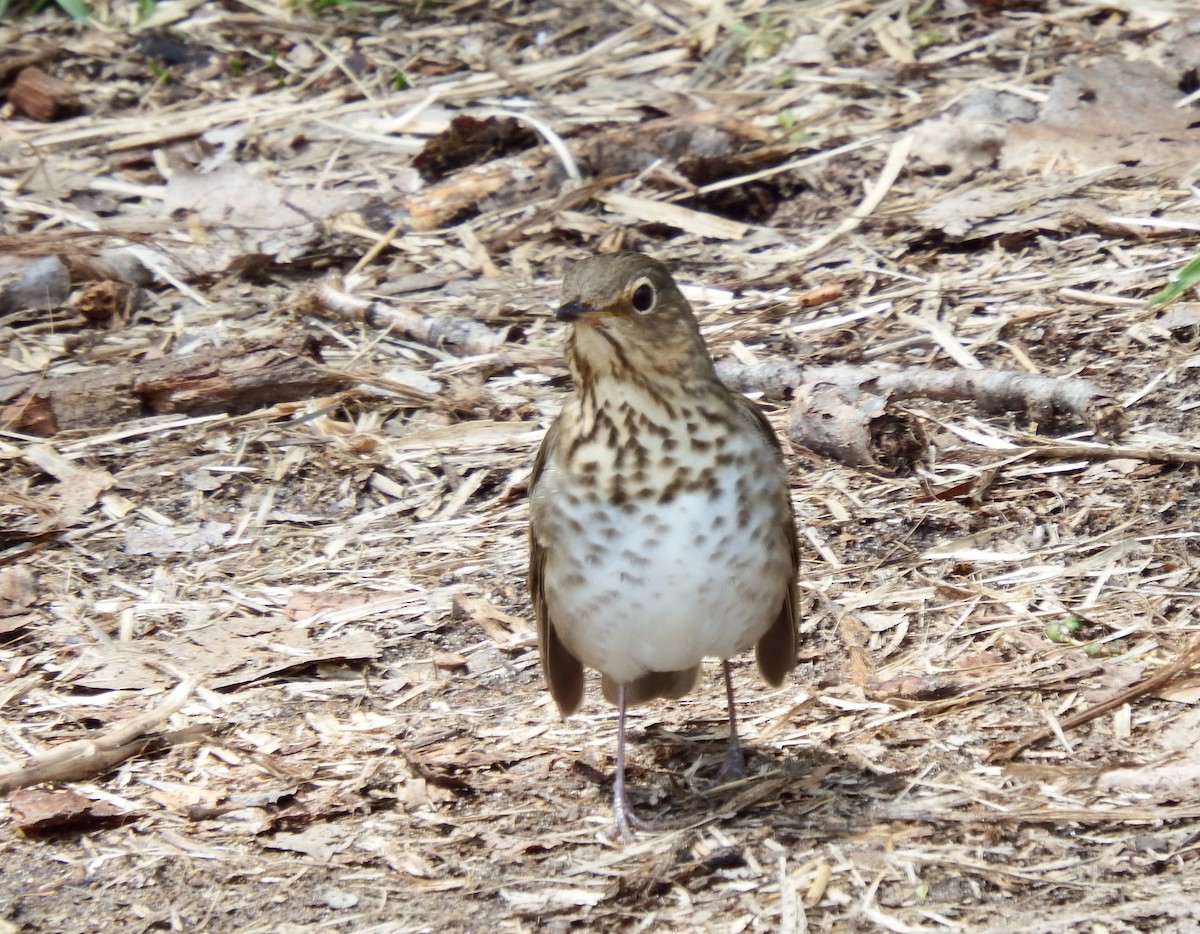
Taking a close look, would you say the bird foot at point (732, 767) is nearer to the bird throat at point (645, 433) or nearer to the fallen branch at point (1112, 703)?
the fallen branch at point (1112, 703)

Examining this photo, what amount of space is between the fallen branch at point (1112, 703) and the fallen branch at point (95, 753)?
2.21 metres

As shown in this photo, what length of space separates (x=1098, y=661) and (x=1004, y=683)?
0.26 metres

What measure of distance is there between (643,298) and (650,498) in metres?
0.51

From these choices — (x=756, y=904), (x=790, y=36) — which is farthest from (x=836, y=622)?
(x=790, y=36)

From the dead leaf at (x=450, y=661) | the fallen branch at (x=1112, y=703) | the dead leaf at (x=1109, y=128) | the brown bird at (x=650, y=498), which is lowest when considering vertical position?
the dead leaf at (x=450, y=661)

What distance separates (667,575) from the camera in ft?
13.3

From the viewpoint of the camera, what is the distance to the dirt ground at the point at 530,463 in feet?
13.2

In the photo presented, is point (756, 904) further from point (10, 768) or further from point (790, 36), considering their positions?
point (790, 36)

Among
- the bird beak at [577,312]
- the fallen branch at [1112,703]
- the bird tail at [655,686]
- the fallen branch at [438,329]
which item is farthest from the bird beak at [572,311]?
the fallen branch at [438,329]

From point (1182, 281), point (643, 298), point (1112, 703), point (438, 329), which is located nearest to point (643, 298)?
point (643, 298)

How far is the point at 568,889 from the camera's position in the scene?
3.92 meters

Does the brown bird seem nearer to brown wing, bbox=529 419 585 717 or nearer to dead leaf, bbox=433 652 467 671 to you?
brown wing, bbox=529 419 585 717

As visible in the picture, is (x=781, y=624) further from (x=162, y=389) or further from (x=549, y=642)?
(x=162, y=389)

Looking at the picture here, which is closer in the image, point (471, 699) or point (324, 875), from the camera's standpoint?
point (324, 875)
